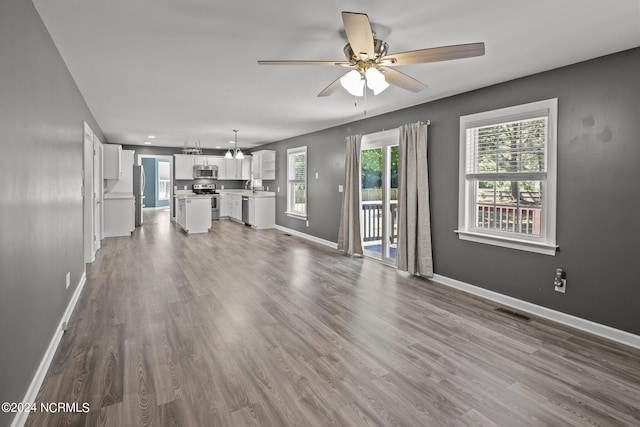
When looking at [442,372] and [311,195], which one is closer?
[442,372]

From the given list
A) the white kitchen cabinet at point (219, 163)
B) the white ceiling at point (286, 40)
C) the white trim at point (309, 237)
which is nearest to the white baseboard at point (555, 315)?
the white ceiling at point (286, 40)

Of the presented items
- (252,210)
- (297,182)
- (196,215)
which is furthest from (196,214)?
(297,182)

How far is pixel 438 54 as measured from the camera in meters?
2.28

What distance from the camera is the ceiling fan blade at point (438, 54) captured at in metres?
2.13

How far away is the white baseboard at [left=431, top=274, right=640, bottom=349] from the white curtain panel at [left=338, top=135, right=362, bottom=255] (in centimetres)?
197

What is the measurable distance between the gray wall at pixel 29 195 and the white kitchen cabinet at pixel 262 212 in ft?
19.2

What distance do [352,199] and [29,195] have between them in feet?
15.1

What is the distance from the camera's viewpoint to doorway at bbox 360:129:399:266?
5.39 metres

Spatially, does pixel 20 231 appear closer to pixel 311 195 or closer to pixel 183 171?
pixel 311 195

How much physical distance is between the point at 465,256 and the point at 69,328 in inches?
165

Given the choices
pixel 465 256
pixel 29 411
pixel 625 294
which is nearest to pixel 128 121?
pixel 29 411

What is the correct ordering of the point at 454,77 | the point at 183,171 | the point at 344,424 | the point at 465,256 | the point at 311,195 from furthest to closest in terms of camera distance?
the point at 183,171, the point at 311,195, the point at 465,256, the point at 454,77, the point at 344,424

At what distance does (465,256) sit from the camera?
13.7ft

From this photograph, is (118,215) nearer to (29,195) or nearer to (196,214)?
(196,214)
